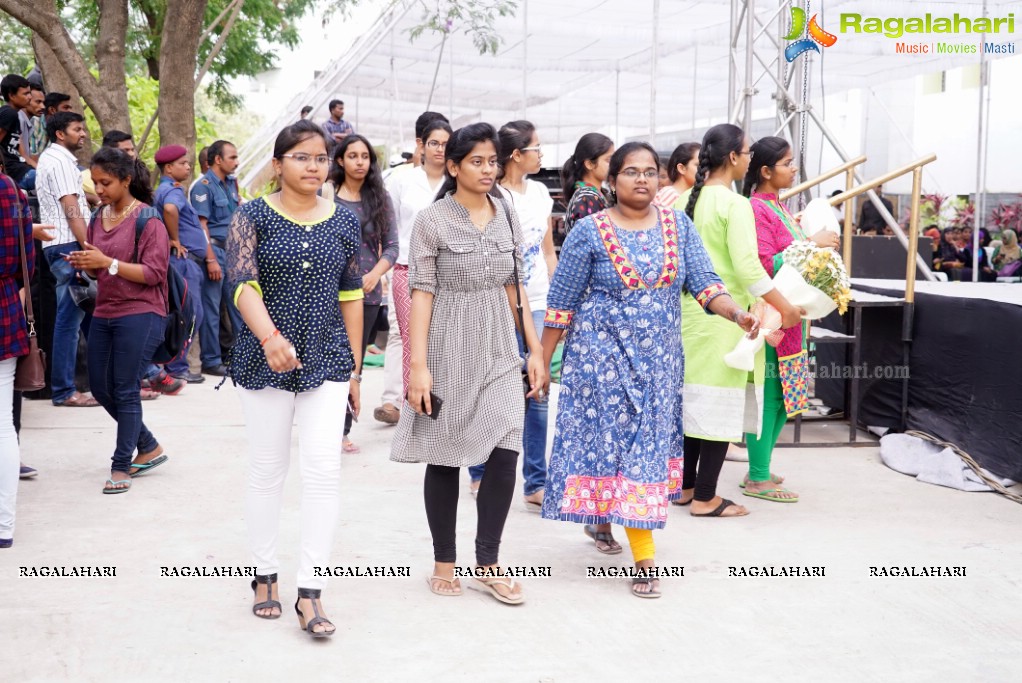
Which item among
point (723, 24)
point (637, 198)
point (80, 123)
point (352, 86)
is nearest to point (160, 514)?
point (637, 198)

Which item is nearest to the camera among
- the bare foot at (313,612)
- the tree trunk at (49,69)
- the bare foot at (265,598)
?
the bare foot at (313,612)

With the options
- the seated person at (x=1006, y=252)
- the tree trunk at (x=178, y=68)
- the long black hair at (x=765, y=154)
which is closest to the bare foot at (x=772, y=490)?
the long black hair at (x=765, y=154)

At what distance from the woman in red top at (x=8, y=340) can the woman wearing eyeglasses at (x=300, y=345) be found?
140 centimetres

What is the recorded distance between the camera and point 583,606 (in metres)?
4.06

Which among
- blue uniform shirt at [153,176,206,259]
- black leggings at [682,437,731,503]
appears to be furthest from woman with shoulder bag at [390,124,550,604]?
blue uniform shirt at [153,176,206,259]

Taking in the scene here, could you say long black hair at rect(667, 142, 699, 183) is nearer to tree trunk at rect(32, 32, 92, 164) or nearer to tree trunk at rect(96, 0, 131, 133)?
tree trunk at rect(96, 0, 131, 133)

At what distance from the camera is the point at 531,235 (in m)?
5.50

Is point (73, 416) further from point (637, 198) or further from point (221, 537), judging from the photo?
point (637, 198)

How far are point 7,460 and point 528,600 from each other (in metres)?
2.32

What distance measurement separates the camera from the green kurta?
5.01 meters

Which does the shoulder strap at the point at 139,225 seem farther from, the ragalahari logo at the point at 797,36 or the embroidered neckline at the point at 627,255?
the ragalahari logo at the point at 797,36

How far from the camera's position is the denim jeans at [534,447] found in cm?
525

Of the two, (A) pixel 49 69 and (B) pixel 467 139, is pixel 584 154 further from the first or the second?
(A) pixel 49 69

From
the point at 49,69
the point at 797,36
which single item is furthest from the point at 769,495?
the point at 49,69
